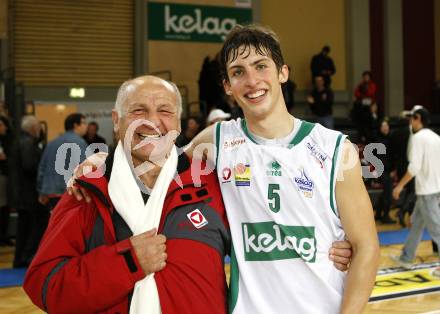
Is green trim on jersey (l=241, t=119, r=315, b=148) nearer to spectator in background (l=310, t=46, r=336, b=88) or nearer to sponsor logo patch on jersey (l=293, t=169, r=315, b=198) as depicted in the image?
sponsor logo patch on jersey (l=293, t=169, r=315, b=198)

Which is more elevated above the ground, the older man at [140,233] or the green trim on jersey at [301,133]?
the green trim on jersey at [301,133]

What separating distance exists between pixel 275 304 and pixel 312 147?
0.51 metres

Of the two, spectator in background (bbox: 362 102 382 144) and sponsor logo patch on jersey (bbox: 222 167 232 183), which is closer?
sponsor logo patch on jersey (bbox: 222 167 232 183)

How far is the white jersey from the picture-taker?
184 cm

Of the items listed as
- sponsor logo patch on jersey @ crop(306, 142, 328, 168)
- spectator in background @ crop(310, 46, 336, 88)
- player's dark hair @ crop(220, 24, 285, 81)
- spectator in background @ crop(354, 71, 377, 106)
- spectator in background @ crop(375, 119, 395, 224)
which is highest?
spectator in background @ crop(310, 46, 336, 88)

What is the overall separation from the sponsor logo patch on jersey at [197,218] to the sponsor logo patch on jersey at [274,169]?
0.25m

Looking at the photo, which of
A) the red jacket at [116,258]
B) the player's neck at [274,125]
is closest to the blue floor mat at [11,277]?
the red jacket at [116,258]

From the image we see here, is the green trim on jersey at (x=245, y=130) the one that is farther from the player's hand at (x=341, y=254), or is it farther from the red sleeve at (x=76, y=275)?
the red sleeve at (x=76, y=275)

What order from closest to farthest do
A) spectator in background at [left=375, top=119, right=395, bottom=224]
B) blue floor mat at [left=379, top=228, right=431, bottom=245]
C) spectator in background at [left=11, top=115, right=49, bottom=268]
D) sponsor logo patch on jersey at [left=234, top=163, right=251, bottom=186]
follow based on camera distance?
1. sponsor logo patch on jersey at [left=234, top=163, right=251, bottom=186]
2. spectator in background at [left=11, top=115, right=49, bottom=268]
3. blue floor mat at [left=379, top=228, right=431, bottom=245]
4. spectator in background at [left=375, top=119, right=395, bottom=224]

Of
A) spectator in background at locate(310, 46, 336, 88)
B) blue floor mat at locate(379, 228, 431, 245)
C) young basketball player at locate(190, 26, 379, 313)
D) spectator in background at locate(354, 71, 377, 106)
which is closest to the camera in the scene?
young basketball player at locate(190, 26, 379, 313)

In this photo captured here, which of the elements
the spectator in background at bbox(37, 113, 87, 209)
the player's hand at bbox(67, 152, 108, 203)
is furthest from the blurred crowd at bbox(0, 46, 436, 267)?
the player's hand at bbox(67, 152, 108, 203)

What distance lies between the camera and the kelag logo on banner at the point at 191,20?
13438 mm

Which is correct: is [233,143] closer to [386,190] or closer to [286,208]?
[286,208]

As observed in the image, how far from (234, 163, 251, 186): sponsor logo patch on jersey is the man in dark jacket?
5.30m
